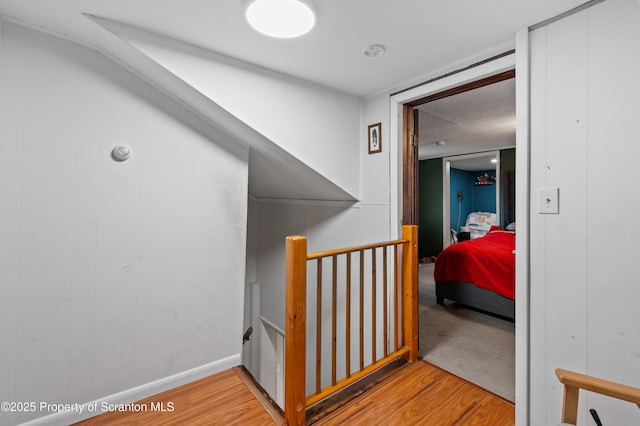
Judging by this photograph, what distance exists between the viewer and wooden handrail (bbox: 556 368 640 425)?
3.22ft

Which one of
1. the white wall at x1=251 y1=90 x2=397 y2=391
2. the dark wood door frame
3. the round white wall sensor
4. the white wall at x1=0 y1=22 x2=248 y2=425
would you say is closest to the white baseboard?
the white wall at x1=0 y1=22 x2=248 y2=425

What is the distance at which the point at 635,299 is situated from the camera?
118cm

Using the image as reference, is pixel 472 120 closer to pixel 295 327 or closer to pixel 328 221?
pixel 328 221

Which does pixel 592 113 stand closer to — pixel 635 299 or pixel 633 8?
pixel 633 8

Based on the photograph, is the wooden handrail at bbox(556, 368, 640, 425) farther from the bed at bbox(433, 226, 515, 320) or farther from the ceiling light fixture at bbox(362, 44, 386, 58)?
the bed at bbox(433, 226, 515, 320)

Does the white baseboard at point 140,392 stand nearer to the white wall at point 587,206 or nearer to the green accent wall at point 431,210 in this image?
the white wall at point 587,206

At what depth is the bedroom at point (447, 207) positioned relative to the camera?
2186 mm

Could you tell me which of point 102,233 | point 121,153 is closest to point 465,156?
point 121,153

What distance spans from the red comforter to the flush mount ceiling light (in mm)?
2780

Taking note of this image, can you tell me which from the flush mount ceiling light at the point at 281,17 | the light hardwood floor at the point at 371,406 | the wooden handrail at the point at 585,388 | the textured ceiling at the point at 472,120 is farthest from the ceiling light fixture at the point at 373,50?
the light hardwood floor at the point at 371,406

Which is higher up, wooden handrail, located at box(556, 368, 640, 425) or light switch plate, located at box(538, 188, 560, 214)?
light switch plate, located at box(538, 188, 560, 214)

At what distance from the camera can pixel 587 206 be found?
129 cm

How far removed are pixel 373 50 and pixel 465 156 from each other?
440 centimetres

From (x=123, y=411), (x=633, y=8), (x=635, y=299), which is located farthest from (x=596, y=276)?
(x=123, y=411)
